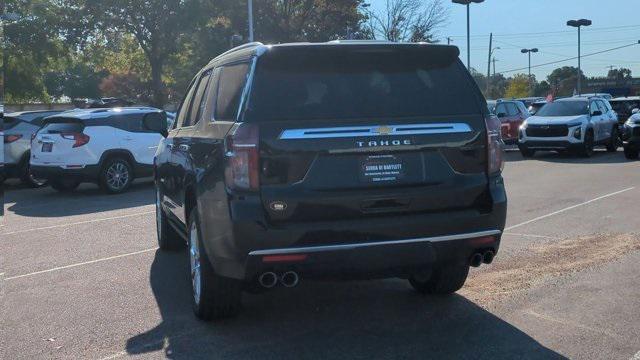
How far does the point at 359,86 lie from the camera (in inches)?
196

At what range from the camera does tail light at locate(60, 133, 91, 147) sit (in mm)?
13820

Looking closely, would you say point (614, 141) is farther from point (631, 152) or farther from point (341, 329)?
point (341, 329)

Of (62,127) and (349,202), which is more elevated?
(62,127)

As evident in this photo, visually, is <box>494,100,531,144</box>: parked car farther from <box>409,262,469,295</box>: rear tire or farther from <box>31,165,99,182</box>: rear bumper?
<box>409,262,469,295</box>: rear tire

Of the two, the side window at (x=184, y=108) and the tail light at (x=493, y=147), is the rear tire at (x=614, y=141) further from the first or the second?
the tail light at (x=493, y=147)


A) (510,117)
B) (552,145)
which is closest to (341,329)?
(552,145)

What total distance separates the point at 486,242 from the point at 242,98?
1953mm

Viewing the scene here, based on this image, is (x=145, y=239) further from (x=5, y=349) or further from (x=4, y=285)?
(x=5, y=349)

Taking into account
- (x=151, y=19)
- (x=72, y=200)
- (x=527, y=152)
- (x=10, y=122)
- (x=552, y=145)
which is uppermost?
(x=151, y=19)

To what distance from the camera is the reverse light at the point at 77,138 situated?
13.8m

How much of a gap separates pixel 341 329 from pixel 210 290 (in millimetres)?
1002

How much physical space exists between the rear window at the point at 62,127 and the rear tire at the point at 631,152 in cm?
1398

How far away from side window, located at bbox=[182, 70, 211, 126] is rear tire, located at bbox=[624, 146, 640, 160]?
15.6 metres

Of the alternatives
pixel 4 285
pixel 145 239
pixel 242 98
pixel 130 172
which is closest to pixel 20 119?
pixel 130 172
